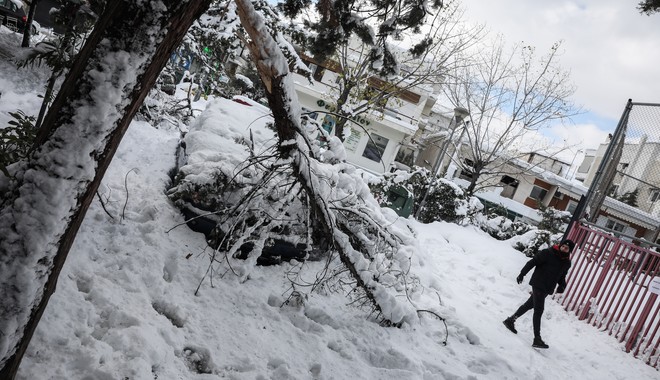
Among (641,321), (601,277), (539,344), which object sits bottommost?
(539,344)

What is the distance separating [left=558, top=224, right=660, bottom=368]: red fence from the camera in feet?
19.6

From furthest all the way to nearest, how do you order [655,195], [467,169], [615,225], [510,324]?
[615,225], [467,169], [655,195], [510,324]

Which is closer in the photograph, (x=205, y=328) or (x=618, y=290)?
(x=205, y=328)

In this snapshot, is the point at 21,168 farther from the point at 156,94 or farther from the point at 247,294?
the point at 156,94

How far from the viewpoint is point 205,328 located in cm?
300

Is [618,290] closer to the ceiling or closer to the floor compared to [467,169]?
closer to the floor

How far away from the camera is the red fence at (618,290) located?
5.96 m

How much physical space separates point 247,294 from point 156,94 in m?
7.16

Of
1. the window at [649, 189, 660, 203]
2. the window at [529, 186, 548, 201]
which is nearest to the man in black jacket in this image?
the window at [649, 189, 660, 203]

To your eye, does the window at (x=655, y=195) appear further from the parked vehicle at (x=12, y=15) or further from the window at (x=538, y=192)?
the parked vehicle at (x=12, y=15)

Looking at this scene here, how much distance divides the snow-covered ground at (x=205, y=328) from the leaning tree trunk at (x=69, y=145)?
712 millimetres

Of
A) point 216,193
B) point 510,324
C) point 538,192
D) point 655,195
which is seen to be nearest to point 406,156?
point 538,192

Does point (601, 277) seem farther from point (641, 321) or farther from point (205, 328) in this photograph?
point (205, 328)

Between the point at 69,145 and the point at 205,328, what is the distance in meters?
1.90
